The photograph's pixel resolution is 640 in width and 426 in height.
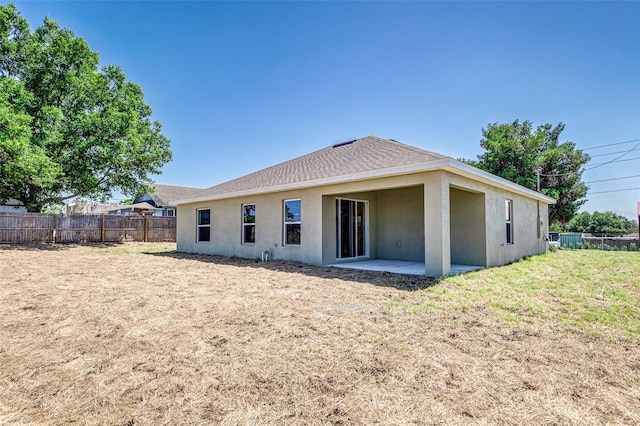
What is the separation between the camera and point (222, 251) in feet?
41.9

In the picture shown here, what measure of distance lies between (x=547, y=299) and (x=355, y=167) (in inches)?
200

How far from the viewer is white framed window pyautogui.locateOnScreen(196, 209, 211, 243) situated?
13727 millimetres

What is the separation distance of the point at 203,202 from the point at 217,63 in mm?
5544

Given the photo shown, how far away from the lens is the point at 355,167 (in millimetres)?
8641

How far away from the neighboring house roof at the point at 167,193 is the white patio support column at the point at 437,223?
25.2m

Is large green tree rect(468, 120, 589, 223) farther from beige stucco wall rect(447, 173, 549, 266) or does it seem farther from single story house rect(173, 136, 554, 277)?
single story house rect(173, 136, 554, 277)

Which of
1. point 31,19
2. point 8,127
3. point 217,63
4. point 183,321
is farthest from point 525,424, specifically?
point 31,19

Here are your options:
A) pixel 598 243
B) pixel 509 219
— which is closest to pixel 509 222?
pixel 509 219

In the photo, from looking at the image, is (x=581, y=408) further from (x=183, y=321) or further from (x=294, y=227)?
(x=294, y=227)

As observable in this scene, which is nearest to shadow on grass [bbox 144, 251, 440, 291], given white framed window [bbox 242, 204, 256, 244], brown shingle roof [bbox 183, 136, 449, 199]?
white framed window [bbox 242, 204, 256, 244]

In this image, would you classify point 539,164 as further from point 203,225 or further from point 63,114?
point 63,114

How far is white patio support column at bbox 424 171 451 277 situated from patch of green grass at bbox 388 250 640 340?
1.32ft

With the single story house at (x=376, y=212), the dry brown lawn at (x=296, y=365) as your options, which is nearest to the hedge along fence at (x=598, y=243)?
the single story house at (x=376, y=212)

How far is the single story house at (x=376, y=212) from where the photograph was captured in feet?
24.4
